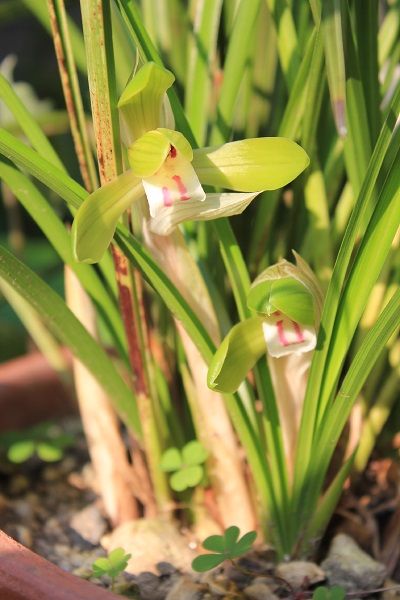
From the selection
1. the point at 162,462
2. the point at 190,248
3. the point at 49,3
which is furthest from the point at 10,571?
the point at 49,3

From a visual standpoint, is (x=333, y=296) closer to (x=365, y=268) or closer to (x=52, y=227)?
(x=365, y=268)

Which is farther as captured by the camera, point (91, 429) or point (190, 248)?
point (91, 429)

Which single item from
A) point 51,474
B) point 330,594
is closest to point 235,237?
point 330,594

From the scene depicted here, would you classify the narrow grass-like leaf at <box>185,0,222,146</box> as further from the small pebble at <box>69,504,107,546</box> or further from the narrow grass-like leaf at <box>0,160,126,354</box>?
the small pebble at <box>69,504,107,546</box>

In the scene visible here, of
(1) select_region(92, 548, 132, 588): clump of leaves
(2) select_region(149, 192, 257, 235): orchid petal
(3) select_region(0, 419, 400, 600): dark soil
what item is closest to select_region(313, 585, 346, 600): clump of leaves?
(3) select_region(0, 419, 400, 600): dark soil

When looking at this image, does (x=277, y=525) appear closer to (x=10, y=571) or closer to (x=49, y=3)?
(x=10, y=571)
